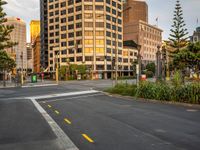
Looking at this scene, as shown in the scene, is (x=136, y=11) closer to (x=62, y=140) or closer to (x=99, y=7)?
(x=99, y=7)

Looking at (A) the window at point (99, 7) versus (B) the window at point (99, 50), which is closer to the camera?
(B) the window at point (99, 50)

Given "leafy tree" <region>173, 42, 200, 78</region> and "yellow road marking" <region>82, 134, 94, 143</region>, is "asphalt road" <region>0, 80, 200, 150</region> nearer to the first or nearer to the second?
"yellow road marking" <region>82, 134, 94, 143</region>

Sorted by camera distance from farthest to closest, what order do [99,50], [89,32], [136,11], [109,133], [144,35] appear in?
[136,11] < [144,35] < [99,50] < [89,32] < [109,133]

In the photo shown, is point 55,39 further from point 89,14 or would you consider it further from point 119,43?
point 119,43

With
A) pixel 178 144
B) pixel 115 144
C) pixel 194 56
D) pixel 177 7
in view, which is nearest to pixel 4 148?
pixel 115 144

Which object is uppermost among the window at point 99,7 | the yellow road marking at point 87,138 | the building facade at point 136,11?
the building facade at point 136,11

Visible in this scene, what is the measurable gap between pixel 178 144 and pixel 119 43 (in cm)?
10739

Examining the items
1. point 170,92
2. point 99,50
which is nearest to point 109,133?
point 170,92

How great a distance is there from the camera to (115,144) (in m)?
7.51

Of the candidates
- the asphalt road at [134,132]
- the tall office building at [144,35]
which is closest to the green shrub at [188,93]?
the asphalt road at [134,132]

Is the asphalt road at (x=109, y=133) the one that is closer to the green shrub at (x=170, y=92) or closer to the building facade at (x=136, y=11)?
the green shrub at (x=170, y=92)

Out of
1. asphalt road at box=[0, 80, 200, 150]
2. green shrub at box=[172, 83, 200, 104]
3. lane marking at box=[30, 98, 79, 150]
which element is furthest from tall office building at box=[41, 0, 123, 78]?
lane marking at box=[30, 98, 79, 150]

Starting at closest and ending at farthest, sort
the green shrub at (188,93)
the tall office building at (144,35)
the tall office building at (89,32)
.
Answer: the green shrub at (188,93) < the tall office building at (89,32) < the tall office building at (144,35)

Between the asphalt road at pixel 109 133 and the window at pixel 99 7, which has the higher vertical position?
the window at pixel 99 7
